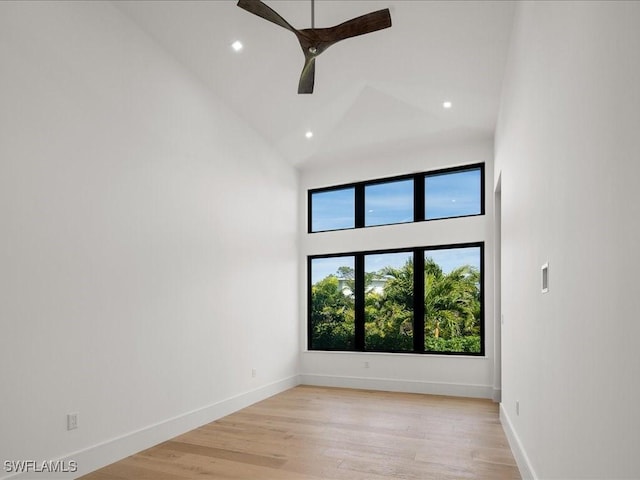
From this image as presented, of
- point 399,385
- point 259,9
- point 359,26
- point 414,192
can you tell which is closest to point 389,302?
point 399,385

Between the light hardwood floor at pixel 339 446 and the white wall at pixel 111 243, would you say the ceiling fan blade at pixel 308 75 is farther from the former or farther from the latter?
the light hardwood floor at pixel 339 446

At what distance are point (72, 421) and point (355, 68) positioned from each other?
405 cm

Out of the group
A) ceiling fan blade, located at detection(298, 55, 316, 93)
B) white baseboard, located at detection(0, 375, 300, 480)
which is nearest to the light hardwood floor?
white baseboard, located at detection(0, 375, 300, 480)

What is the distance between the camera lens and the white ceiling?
3.96 meters

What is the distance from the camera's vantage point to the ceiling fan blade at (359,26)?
310 cm

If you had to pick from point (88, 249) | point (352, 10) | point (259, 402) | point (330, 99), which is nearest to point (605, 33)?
point (352, 10)

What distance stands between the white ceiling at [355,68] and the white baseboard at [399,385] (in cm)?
320

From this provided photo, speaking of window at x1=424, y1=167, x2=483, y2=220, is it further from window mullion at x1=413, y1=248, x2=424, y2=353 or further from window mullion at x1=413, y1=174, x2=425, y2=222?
window mullion at x1=413, y1=248, x2=424, y2=353

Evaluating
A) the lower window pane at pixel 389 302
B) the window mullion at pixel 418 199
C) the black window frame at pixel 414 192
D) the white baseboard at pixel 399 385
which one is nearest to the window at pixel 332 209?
the black window frame at pixel 414 192

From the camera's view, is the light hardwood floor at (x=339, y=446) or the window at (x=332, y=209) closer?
the light hardwood floor at (x=339, y=446)

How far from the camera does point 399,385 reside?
6.28 metres

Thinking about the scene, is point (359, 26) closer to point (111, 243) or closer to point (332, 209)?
point (111, 243)

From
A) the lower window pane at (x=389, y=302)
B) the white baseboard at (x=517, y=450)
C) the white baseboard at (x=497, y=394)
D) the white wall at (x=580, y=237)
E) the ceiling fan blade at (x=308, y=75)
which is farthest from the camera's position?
the lower window pane at (x=389, y=302)

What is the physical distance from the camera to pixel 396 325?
6523 mm
